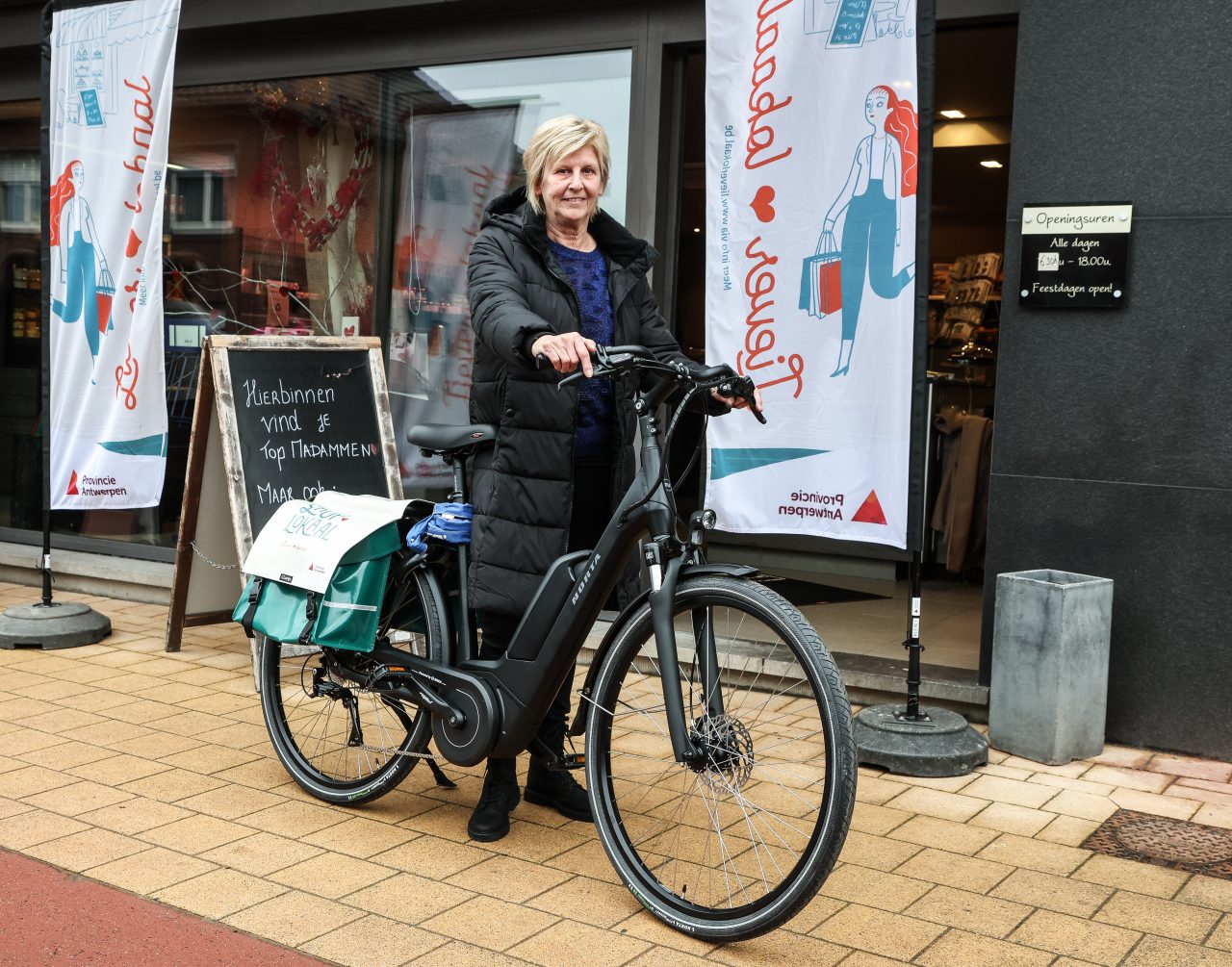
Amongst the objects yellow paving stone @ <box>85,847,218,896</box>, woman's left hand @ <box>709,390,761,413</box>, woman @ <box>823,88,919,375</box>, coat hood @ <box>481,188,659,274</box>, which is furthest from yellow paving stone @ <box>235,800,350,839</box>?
woman @ <box>823,88,919,375</box>

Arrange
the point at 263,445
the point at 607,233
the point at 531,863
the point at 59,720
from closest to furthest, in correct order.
A: the point at 531,863 → the point at 607,233 → the point at 59,720 → the point at 263,445

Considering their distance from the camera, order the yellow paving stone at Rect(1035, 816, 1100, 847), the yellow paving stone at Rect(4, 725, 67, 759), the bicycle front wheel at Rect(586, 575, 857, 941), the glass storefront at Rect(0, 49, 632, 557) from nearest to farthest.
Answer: the bicycle front wheel at Rect(586, 575, 857, 941) < the yellow paving stone at Rect(1035, 816, 1100, 847) < the yellow paving stone at Rect(4, 725, 67, 759) < the glass storefront at Rect(0, 49, 632, 557)

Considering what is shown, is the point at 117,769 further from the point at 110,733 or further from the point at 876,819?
the point at 876,819

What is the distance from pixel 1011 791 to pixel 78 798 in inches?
112

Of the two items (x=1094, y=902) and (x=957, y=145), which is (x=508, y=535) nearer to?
(x=1094, y=902)

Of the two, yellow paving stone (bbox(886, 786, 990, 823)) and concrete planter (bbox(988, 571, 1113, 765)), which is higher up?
concrete planter (bbox(988, 571, 1113, 765))

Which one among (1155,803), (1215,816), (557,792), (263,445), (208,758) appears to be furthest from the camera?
(263,445)

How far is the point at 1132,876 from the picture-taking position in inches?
137

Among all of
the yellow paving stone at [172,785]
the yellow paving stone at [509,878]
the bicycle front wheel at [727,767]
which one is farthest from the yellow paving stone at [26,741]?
the bicycle front wheel at [727,767]

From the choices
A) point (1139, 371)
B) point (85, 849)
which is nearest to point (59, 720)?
point (85, 849)

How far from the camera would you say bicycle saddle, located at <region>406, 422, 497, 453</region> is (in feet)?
11.8

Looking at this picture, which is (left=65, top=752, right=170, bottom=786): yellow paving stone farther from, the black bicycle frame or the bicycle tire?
the black bicycle frame

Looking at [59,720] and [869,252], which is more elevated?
[869,252]

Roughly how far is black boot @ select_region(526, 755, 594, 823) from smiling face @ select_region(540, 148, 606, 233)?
1.53 m
